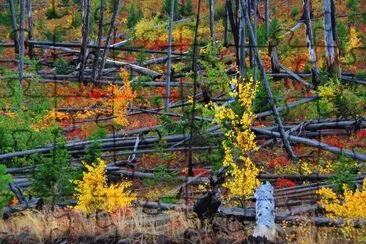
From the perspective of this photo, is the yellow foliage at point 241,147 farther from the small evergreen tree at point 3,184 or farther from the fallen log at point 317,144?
the small evergreen tree at point 3,184

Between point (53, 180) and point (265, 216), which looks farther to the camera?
point (53, 180)

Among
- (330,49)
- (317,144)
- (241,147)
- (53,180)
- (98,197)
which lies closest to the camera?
(98,197)

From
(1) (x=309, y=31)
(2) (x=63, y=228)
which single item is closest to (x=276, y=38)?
(1) (x=309, y=31)

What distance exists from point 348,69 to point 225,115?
15.8m

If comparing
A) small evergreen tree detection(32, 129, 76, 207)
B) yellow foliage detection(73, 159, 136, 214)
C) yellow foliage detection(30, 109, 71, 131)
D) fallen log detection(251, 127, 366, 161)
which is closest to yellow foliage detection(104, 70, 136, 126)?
yellow foliage detection(30, 109, 71, 131)

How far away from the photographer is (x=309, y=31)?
71.7 feet

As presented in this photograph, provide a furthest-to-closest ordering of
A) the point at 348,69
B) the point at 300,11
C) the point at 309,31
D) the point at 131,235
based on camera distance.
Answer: the point at 300,11
the point at 348,69
the point at 309,31
the point at 131,235

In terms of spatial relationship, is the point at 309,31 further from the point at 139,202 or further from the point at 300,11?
the point at 300,11

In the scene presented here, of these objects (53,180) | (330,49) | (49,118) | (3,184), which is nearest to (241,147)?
(53,180)

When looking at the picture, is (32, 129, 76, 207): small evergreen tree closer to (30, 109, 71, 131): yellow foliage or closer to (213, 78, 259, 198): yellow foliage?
(213, 78, 259, 198): yellow foliage

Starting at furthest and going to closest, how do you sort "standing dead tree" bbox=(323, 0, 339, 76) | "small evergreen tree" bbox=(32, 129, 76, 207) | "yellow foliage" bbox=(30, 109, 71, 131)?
1. "standing dead tree" bbox=(323, 0, 339, 76)
2. "yellow foliage" bbox=(30, 109, 71, 131)
3. "small evergreen tree" bbox=(32, 129, 76, 207)

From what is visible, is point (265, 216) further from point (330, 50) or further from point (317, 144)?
point (330, 50)

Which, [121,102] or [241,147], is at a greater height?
[121,102]

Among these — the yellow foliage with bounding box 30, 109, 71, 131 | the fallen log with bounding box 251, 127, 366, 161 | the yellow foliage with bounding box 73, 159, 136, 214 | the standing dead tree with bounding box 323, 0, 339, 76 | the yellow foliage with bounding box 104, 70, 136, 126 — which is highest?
the standing dead tree with bounding box 323, 0, 339, 76
